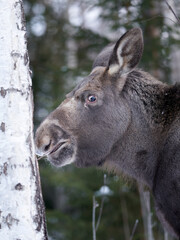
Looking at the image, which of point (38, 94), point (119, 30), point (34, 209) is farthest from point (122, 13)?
point (34, 209)

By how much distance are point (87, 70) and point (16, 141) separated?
197 inches

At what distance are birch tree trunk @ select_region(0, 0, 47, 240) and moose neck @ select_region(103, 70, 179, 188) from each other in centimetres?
150

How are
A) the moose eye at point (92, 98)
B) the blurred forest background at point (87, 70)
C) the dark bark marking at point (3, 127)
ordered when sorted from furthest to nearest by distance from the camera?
1. the blurred forest background at point (87, 70)
2. the moose eye at point (92, 98)
3. the dark bark marking at point (3, 127)

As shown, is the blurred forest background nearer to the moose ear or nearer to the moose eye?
the moose ear

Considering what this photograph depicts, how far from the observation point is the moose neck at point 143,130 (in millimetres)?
4645

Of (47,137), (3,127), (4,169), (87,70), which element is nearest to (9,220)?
(4,169)

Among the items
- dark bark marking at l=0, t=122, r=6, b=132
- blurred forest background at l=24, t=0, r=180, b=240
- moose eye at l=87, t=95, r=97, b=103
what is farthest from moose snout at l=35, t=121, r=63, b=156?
blurred forest background at l=24, t=0, r=180, b=240

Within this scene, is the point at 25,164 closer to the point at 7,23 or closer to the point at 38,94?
the point at 7,23

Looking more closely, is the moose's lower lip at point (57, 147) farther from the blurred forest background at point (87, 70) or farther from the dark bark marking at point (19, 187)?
the blurred forest background at point (87, 70)

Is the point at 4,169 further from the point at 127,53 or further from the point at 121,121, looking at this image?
the point at 127,53

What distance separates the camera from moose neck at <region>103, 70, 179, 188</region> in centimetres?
464

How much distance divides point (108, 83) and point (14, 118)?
63.3 inches

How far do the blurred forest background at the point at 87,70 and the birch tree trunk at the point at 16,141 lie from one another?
4.03m

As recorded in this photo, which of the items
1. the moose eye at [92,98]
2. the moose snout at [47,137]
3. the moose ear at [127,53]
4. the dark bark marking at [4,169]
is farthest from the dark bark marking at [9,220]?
the moose ear at [127,53]
